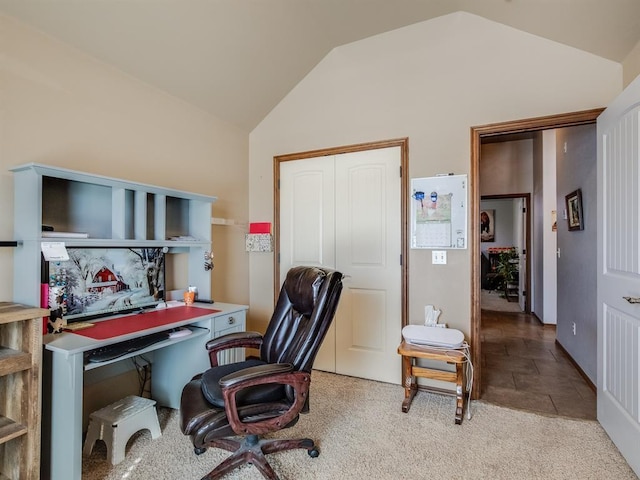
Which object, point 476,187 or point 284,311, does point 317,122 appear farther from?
point 284,311

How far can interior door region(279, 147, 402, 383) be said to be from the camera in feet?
9.52

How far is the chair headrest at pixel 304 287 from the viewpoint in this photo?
1763mm

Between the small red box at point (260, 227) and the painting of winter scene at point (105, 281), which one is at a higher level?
the small red box at point (260, 227)

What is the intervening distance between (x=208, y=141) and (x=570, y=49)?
9.33ft

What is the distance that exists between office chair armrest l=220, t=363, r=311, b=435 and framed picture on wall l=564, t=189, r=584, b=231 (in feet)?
10.1

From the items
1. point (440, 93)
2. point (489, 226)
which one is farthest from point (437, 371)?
point (489, 226)

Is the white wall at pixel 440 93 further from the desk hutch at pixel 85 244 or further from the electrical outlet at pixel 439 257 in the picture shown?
the desk hutch at pixel 85 244

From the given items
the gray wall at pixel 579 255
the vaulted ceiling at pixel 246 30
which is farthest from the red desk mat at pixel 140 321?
the gray wall at pixel 579 255

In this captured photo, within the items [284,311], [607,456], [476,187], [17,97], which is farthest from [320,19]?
[607,456]

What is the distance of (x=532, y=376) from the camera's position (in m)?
3.06

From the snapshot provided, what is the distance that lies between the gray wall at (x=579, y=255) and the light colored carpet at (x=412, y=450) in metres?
1.12

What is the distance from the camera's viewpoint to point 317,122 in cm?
321

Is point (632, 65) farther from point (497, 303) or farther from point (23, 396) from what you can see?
point (497, 303)

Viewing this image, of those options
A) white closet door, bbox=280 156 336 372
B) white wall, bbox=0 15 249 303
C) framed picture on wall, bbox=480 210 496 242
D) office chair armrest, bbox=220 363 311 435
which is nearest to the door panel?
white closet door, bbox=280 156 336 372
